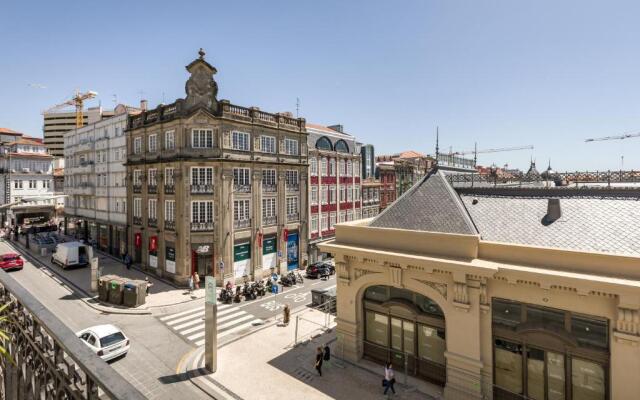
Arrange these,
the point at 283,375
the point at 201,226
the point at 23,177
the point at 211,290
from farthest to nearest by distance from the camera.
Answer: the point at 23,177, the point at 201,226, the point at 211,290, the point at 283,375

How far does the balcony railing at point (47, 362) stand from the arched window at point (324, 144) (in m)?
42.2

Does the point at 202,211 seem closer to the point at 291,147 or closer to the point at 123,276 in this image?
the point at 123,276

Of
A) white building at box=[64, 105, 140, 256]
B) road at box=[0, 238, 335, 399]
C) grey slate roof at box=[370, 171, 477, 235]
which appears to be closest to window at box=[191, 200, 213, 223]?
road at box=[0, 238, 335, 399]

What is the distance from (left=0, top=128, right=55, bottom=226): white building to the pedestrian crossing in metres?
46.2

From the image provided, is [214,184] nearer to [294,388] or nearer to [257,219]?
[257,219]

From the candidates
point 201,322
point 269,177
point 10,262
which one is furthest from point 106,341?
Answer: point 10,262

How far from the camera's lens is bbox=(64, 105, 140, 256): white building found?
1687 inches

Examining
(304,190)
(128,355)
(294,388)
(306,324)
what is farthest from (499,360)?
(304,190)

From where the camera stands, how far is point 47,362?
3977 mm

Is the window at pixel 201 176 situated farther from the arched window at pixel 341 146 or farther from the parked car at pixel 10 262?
the parked car at pixel 10 262

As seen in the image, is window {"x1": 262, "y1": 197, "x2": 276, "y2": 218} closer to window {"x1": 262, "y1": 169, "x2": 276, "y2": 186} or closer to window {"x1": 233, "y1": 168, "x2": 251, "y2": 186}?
window {"x1": 262, "y1": 169, "x2": 276, "y2": 186}

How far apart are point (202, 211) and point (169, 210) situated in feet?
12.3

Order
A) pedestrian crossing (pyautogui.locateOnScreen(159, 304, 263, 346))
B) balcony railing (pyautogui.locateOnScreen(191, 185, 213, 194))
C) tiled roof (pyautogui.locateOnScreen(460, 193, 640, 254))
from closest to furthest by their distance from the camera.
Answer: tiled roof (pyautogui.locateOnScreen(460, 193, 640, 254)) < pedestrian crossing (pyautogui.locateOnScreen(159, 304, 263, 346)) < balcony railing (pyautogui.locateOnScreen(191, 185, 213, 194))

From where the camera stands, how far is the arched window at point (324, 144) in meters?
46.7
